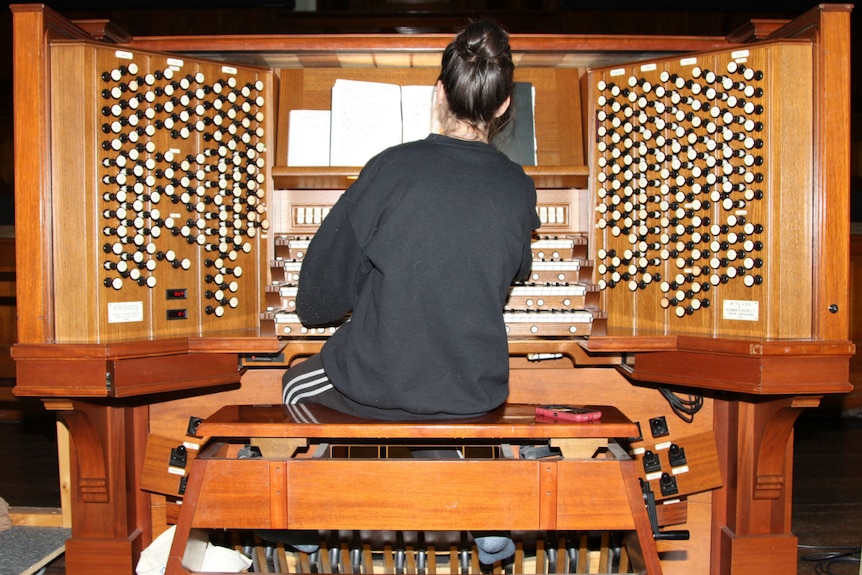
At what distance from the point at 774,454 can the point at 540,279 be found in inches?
38.6

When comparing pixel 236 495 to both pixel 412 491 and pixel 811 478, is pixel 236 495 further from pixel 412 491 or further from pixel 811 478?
pixel 811 478

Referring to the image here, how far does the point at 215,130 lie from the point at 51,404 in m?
1.05

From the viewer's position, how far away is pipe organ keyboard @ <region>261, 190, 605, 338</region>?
2.42m

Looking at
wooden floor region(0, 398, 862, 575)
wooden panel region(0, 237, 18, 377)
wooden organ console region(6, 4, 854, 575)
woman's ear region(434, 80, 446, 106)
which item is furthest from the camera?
wooden panel region(0, 237, 18, 377)

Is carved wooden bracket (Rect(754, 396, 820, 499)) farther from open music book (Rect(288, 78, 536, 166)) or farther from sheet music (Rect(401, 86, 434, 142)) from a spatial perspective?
sheet music (Rect(401, 86, 434, 142))

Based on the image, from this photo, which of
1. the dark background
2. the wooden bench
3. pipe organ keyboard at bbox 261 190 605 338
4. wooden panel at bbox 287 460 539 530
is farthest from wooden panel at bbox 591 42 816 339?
the dark background

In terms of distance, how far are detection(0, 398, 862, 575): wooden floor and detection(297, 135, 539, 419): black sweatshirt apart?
6.14 feet

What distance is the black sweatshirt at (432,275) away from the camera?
5.85ft

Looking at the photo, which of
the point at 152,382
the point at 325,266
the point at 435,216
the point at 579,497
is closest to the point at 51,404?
the point at 152,382

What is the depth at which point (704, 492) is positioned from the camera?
9.29ft

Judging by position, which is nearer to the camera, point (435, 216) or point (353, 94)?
point (435, 216)

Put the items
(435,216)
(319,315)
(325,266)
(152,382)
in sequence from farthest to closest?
(152,382) < (319,315) < (325,266) < (435,216)

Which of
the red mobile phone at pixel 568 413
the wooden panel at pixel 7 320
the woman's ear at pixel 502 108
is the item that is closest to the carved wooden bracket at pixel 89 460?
the red mobile phone at pixel 568 413

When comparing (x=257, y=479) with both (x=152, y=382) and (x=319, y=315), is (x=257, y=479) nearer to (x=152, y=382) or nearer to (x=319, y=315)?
(x=319, y=315)
